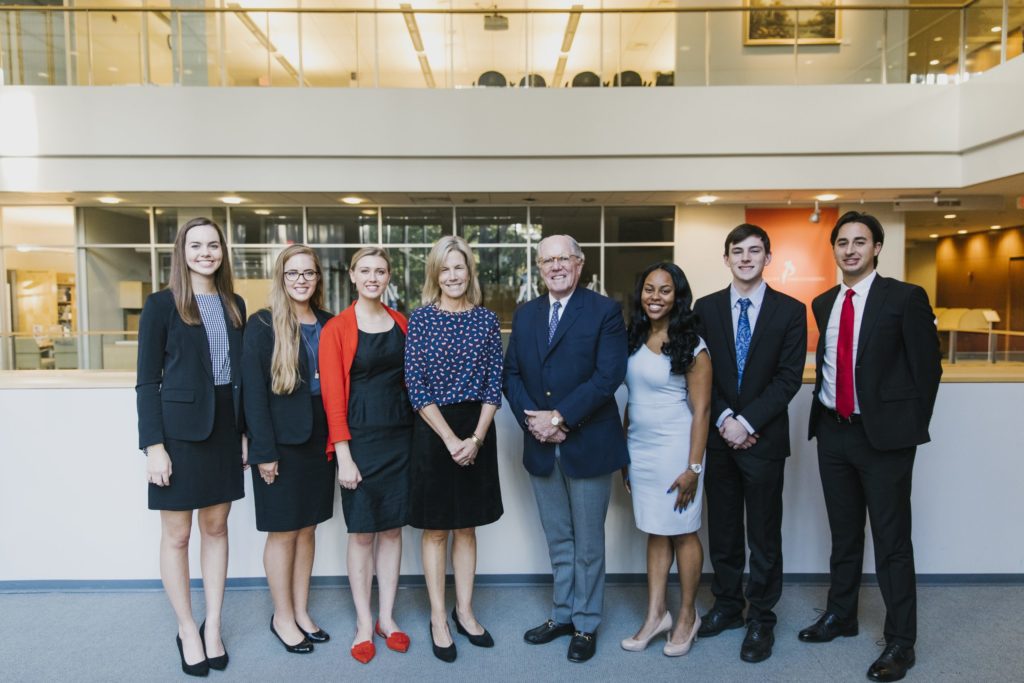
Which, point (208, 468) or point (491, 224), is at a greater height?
point (491, 224)

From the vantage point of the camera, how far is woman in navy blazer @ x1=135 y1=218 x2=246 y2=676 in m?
2.63

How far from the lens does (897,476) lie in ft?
8.98

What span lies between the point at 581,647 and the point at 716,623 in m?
0.71

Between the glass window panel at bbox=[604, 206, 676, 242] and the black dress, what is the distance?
10114 mm

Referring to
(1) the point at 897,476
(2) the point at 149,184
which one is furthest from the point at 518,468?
(2) the point at 149,184

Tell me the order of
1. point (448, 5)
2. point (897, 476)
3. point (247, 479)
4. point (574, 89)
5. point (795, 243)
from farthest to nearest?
1. point (795, 243)
2. point (448, 5)
3. point (574, 89)
4. point (247, 479)
5. point (897, 476)

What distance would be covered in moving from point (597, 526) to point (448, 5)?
34.0ft

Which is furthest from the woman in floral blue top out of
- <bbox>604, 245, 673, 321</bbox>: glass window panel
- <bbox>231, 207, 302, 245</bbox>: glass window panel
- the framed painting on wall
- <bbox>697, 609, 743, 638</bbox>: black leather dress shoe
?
<bbox>231, 207, 302, 245</bbox>: glass window panel

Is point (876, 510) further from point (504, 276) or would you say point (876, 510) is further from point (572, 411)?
point (504, 276)

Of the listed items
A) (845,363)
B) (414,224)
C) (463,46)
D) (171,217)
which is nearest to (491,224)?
(414,224)

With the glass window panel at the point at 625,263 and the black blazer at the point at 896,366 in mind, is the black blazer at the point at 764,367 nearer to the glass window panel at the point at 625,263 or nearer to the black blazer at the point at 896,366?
the black blazer at the point at 896,366

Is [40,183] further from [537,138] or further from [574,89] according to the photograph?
[574,89]

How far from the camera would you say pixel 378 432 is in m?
2.81

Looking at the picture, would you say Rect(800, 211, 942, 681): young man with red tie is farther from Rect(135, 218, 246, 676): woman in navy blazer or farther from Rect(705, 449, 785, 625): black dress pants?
Rect(135, 218, 246, 676): woman in navy blazer
